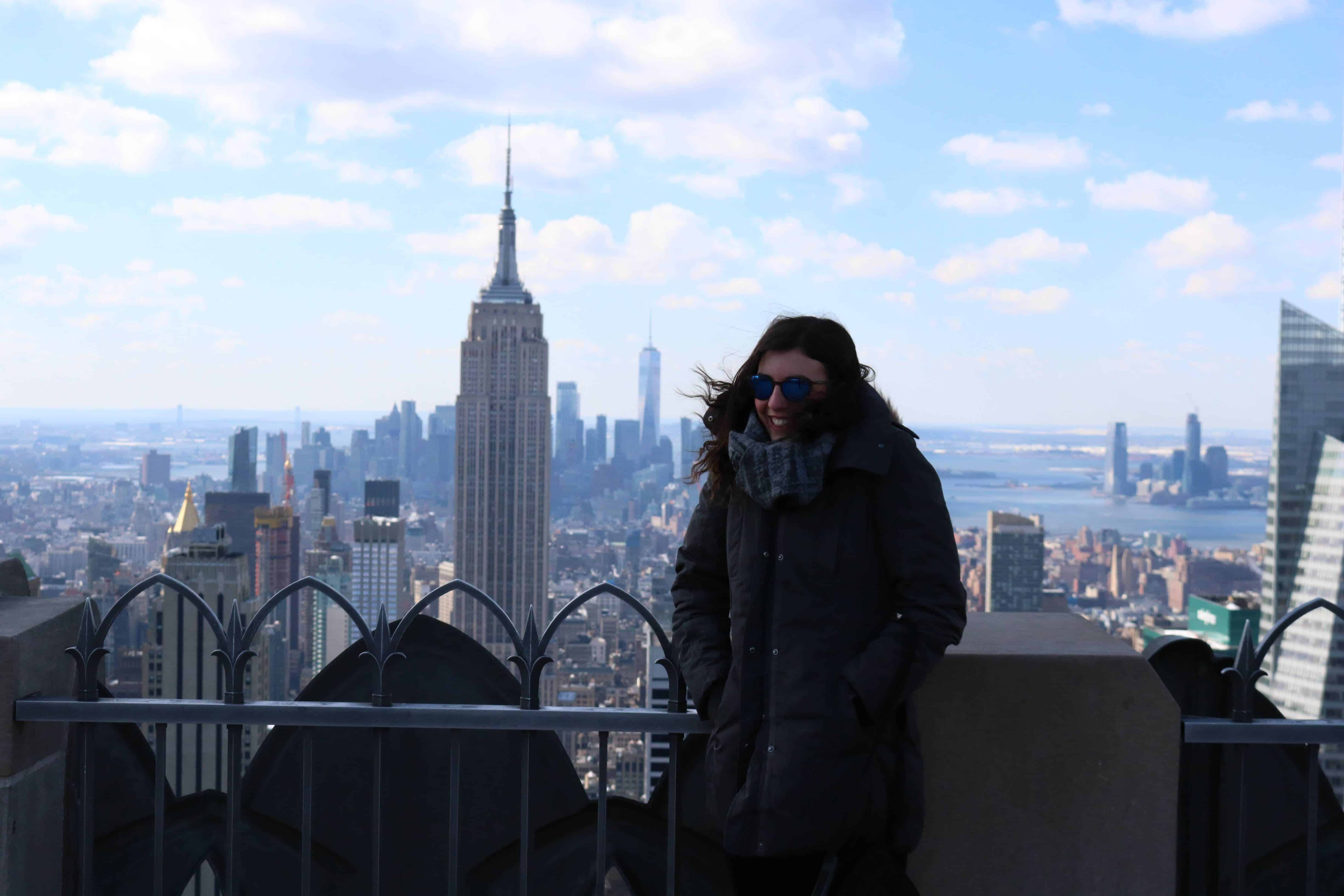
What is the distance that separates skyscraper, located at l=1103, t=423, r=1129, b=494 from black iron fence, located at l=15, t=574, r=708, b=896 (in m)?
75.7

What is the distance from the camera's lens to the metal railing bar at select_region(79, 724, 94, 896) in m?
2.62

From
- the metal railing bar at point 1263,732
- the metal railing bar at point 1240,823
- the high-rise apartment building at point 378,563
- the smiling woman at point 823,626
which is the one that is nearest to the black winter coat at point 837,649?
the smiling woman at point 823,626

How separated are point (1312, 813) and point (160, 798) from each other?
264cm

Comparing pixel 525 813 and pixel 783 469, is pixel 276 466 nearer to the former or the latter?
pixel 525 813

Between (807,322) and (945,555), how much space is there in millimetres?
538

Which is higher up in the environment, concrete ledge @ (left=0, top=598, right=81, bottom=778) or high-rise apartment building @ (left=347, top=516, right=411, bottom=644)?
concrete ledge @ (left=0, top=598, right=81, bottom=778)

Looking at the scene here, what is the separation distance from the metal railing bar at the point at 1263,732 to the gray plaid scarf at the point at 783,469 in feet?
3.62

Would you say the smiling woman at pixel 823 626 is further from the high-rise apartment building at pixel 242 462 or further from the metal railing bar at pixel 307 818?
the high-rise apartment building at pixel 242 462

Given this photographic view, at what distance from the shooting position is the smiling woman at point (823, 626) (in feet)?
6.74

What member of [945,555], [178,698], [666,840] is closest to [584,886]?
[666,840]

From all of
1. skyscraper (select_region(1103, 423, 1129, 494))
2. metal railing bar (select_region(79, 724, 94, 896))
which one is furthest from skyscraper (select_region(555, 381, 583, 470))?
metal railing bar (select_region(79, 724, 94, 896))

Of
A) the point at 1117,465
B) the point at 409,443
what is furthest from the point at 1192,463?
the point at 409,443

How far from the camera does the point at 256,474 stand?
93875 millimetres

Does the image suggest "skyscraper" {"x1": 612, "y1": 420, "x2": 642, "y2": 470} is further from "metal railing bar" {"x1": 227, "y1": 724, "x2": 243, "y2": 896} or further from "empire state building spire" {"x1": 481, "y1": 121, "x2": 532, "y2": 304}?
"metal railing bar" {"x1": 227, "y1": 724, "x2": 243, "y2": 896}
